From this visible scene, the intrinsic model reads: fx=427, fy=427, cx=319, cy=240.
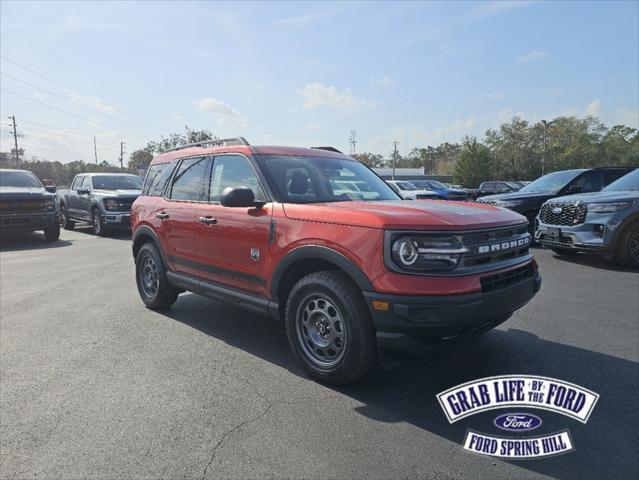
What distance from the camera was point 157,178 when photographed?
5.37 metres

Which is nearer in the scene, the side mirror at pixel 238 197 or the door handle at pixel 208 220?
the side mirror at pixel 238 197

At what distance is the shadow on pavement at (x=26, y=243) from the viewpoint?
11.1 metres

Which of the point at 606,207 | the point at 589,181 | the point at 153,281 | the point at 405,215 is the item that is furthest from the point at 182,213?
the point at 589,181

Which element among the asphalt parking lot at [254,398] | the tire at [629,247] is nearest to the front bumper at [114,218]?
the asphalt parking lot at [254,398]

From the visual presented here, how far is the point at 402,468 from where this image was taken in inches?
90.6

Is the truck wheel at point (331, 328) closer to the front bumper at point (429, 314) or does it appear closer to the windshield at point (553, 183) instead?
the front bumper at point (429, 314)

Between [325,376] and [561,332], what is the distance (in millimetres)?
2593

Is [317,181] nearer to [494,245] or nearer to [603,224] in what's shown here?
[494,245]

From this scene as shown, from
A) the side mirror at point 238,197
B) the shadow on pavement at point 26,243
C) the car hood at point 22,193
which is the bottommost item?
the shadow on pavement at point 26,243

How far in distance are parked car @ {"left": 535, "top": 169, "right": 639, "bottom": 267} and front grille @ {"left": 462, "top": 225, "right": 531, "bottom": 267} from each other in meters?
4.86

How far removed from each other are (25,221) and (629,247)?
44.6 ft

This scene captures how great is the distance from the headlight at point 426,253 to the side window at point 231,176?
4.72 ft

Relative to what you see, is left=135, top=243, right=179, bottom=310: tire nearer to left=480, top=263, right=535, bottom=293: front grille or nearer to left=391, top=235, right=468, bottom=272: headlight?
left=391, top=235, right=468, bottom=272: headlight

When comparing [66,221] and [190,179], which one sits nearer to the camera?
[190,179]
